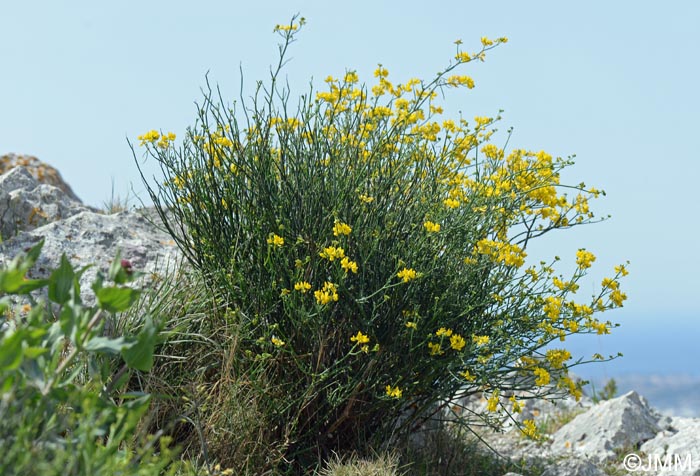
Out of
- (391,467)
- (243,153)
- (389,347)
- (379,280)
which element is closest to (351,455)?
Result: (391,467)

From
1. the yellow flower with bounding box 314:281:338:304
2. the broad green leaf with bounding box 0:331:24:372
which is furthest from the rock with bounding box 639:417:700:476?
the broad green leaf with bounding box 0:331:24:372

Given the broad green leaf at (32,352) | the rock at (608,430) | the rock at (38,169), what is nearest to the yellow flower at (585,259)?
the rock at (608,430)

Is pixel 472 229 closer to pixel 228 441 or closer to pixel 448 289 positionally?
pixel 448 289

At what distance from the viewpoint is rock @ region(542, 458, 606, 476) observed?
493cm

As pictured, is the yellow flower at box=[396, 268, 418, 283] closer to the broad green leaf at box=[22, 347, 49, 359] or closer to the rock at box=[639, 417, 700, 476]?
the broad green leaf at box=[22, 347, 49, 359]

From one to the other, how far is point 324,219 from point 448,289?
29.1 inches

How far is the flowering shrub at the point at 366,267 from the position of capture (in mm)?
4270

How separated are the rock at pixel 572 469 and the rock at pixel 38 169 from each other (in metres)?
6.14

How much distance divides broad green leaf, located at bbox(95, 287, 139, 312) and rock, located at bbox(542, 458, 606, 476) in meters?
3.27

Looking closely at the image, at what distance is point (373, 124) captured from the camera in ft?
15.6

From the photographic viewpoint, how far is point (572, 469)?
4.95m

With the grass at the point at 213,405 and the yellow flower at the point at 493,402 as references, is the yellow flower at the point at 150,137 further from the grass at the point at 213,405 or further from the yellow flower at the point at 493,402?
the yellow flower at the point at 493,402

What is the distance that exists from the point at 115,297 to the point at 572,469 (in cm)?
340

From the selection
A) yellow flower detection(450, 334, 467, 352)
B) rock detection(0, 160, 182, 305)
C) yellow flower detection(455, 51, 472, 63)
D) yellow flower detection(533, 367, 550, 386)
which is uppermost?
yellow flower detection(455, 51, 472, 63)
